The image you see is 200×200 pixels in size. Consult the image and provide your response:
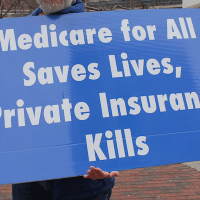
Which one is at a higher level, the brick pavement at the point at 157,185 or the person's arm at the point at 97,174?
the person's arm at the point at 97,174

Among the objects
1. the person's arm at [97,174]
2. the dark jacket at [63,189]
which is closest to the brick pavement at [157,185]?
the dark jacket at [63,189]

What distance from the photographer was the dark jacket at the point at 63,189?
159cm

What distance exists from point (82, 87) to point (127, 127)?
37 cm

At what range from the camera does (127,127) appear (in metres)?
1.68

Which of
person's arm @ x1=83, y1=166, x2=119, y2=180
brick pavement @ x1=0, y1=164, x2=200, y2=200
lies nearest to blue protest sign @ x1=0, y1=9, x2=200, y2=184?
person's arm @ x1=83, y1=166, x2=119, y2=180

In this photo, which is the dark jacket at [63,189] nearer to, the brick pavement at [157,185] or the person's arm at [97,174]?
the person's arm at [97,174]

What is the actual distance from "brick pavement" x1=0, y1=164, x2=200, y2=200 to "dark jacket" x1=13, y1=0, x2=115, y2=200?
2.49m

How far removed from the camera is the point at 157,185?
14.3ft

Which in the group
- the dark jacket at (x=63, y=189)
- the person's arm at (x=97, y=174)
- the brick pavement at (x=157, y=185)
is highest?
the person's arm at (x=97, y=174)

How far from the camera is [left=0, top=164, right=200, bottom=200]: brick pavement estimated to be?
4012 mm

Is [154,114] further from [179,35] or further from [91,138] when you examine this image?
[179,35]

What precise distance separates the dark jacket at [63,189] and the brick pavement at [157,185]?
249 centimetres

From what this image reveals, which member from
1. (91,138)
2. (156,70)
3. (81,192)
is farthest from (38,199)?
(156,70)

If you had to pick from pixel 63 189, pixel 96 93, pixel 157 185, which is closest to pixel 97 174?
pixel 63 189
